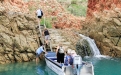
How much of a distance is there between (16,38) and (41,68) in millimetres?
3228

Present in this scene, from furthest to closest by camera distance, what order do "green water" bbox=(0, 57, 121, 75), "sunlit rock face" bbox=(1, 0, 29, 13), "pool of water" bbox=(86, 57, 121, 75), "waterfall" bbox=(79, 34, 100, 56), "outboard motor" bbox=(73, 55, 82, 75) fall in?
"sunlit rock face" bbox=(1, 0, 29, 13) → "waterfall" bbox=(79, 34, 100, 56) → "pool of water" bbox=(86, 57, 121, 75) → "green water" bbox=(0, 57, 121, 75) → "outboard motor" bbox=(73, 55, 82, 75)

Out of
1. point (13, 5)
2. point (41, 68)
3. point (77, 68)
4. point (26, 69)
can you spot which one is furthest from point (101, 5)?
point (77, 68)

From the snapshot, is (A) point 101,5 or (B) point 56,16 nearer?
(A) point 101,5

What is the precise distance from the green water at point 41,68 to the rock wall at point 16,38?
2.36ft

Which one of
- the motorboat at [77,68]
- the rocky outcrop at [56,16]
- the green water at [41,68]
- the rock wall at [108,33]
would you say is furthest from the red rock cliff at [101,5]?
the motorboat at [77,68]

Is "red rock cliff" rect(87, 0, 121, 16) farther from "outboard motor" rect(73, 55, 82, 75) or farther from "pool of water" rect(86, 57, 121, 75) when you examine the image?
"outboard motor" rect(73, 55, 82, 75)

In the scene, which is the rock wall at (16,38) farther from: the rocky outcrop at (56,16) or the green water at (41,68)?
the rocky outcrop at (56,16)

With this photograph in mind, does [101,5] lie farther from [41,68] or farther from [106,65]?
[41,68]

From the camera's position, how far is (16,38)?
71.2 ft

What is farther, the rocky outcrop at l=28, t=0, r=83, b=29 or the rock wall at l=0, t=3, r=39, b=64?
the rocky outcrop at l=28, t=0, r=83, b=29

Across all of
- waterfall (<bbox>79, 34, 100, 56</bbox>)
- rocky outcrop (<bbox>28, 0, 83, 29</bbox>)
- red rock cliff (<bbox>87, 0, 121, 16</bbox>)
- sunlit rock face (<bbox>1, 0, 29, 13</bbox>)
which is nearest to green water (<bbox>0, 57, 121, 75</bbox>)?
waterfall (<bbox>79, 34, 100, 56</bbox>)

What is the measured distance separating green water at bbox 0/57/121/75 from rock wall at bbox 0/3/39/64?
720 millimetres

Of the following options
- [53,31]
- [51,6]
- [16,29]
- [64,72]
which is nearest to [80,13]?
[51,6]

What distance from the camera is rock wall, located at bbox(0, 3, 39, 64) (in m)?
21.2
